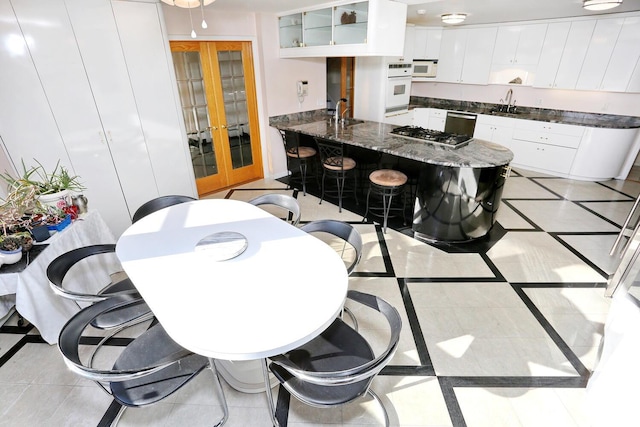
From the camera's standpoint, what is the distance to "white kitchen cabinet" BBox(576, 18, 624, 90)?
173 inches

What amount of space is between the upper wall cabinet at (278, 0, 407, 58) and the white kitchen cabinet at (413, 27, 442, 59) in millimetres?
2614

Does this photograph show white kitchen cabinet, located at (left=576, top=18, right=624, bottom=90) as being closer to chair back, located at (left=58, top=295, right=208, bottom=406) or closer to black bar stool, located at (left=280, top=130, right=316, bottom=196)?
black bar stool, located at (left=280, top=130, right=316, bottom=196)

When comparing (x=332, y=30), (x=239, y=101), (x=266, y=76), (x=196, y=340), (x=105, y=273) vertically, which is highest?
(x=332, y=30)

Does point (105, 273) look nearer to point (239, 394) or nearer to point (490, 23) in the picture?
point (239, 394)

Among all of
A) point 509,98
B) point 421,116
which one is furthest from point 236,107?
point 509,98

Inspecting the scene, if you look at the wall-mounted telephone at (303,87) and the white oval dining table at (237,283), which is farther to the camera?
the wall-mounted telephone at (303,87)

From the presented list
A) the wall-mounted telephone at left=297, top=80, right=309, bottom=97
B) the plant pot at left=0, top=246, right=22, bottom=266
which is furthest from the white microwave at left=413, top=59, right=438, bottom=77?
the plant pot at left=0, top=246, right=22, bottom=266

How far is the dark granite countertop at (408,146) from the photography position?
285cm

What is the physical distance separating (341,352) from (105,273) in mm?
2238

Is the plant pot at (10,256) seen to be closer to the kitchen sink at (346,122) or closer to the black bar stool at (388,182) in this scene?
the black bar stool at (388,182)

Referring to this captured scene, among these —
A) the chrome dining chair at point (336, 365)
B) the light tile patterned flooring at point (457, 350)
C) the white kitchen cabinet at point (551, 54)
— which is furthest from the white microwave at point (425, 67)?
the chrome dining chair at point (336, 365)

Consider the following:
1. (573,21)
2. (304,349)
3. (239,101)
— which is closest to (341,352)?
(304,349)

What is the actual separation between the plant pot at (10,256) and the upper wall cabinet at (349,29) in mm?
3427

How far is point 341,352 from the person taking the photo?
154 cm
